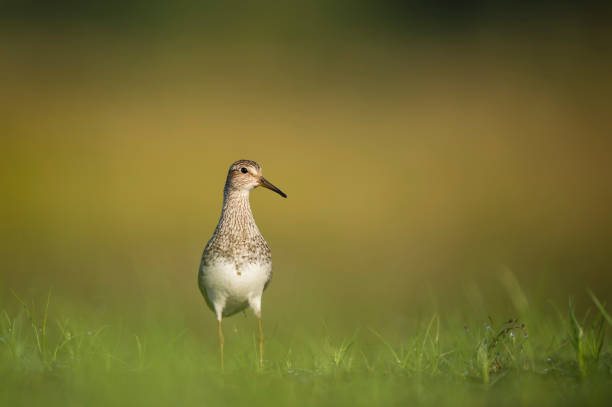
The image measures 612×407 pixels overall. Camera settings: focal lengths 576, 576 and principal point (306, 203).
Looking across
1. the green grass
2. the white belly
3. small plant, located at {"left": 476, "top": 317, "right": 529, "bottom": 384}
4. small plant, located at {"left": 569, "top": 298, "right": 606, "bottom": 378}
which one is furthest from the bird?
small plant, located at {"left": 569, "top": 298, "right": 606, "bottom": 378}

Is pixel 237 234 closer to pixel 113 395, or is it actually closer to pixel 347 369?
pixel 347 369

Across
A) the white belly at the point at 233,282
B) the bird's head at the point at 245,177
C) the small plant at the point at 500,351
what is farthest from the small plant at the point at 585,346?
the bird's head at the point at 245,177

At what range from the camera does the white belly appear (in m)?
5.34

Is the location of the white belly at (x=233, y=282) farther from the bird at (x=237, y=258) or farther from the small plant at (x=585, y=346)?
the small plant at (x=585, y=346)

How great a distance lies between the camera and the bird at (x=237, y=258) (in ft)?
17.6

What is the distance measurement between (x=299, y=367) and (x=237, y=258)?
1.27 metres

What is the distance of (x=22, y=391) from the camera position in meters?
3.62

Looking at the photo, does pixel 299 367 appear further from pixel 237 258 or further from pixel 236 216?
pixel 236 216

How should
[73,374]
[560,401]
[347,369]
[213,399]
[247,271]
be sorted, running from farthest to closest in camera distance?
[247,271] < [347,369] < [73,374] < [213,399] < [560,401]

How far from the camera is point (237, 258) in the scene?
17.7 ft

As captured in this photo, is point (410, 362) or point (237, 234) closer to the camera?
point (410, 362)

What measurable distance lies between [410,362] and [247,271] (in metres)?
1.72

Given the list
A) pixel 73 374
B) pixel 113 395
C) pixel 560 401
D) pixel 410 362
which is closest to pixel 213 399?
pixel 113 395

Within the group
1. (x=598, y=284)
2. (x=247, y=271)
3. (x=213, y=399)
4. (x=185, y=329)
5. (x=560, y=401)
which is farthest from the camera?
(x=598, y=284)
